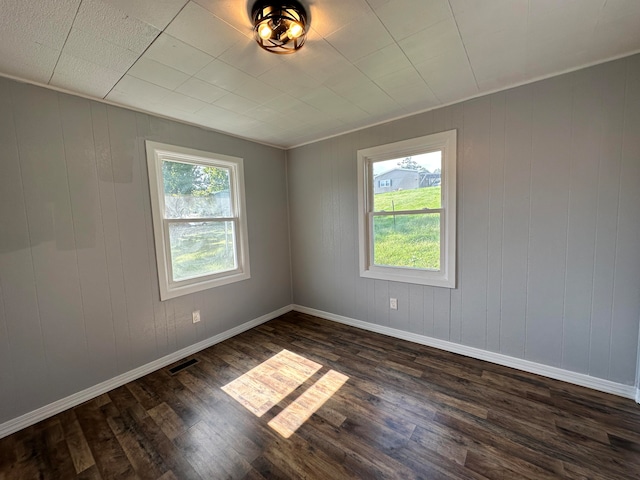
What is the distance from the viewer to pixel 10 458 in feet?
5.13

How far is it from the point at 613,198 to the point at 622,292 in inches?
26.9

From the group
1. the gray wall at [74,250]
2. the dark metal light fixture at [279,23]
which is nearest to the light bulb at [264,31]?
the dark metal light fixture at [279,23]

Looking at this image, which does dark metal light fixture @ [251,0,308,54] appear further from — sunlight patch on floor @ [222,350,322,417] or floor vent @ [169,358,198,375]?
floor vent @ [169,358,198,375]

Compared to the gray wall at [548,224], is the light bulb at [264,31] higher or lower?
higher

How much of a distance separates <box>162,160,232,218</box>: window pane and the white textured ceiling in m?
0.60

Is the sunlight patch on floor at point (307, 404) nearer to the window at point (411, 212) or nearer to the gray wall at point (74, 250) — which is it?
the window at point (411, 212)

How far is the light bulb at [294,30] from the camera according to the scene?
130 centimetres

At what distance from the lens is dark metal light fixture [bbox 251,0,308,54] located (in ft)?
3.99

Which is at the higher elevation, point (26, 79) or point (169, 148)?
point (26, 79)

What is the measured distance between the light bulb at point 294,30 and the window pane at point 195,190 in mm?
1905

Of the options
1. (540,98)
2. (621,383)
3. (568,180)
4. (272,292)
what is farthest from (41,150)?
(621,383)

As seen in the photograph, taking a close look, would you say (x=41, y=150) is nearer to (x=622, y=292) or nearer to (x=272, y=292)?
(x=272, y=292)

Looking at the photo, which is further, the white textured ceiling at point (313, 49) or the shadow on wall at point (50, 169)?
the shadow on wall at point (50, 169)

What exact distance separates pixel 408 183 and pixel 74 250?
10.1 feet
